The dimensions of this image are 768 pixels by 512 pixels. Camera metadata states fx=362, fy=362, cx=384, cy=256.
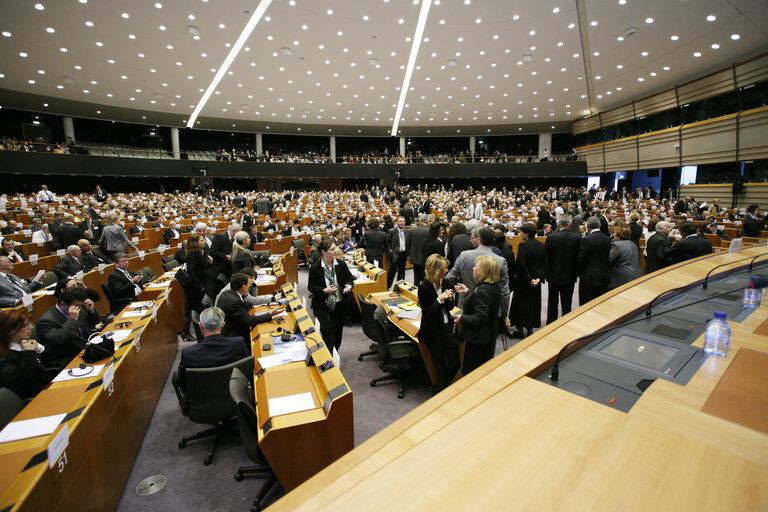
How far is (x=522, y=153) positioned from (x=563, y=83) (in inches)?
555

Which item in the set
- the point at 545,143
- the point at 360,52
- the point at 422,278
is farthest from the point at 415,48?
the point at 545,143

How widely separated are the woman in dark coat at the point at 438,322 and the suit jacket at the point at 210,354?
5.48 ft

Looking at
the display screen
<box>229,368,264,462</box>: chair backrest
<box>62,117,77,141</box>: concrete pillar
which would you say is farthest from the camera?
<box>62,117,77,141</box>: concrete pillar

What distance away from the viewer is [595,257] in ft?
16.2

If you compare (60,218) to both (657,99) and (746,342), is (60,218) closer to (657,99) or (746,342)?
(746,342)

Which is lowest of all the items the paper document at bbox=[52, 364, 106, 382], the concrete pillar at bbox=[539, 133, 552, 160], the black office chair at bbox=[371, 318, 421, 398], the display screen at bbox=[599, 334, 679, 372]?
the black office chair at bbox=[371, 318, 421, 398]

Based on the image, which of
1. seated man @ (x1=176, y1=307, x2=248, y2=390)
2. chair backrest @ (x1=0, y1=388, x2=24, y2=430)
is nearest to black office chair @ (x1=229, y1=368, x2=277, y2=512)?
seated man @ (x1=176, y1=307, x2=248, y2=390)

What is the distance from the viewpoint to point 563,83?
60.4 ft

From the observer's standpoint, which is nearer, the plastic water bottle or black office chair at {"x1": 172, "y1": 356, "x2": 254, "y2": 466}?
the plastic water bottle

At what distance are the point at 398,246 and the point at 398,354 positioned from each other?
3.36 meters

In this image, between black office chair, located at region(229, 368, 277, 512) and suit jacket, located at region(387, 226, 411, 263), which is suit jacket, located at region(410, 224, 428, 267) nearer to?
suit jacket, located at region(387, 226, 411, 263)

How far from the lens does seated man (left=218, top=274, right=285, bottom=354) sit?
3.79m

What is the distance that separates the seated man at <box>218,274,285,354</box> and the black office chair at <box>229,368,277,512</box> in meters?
1.05

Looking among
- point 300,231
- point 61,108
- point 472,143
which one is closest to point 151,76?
point 61,108
